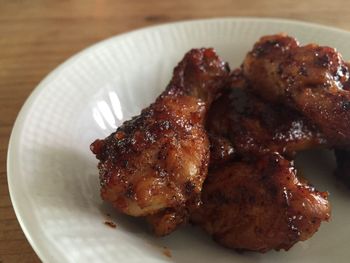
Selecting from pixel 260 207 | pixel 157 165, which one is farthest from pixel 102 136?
pixel 260 207

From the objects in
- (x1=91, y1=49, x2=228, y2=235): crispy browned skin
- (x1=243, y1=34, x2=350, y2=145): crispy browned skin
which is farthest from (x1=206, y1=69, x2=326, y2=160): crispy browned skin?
(x1=91, y1=49, x2=228, y2=235): crispy browned skin

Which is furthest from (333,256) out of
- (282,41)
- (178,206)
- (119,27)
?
(119,27)

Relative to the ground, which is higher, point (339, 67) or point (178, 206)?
point (339, 67)

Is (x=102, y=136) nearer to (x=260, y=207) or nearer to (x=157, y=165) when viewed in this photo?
(x=157, y=165)

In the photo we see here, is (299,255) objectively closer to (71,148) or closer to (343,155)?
(343,155)

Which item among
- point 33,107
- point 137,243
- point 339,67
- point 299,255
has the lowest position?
point 299,255

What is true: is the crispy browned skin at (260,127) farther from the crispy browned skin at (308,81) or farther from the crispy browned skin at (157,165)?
the crispy browned skin at (157,165)

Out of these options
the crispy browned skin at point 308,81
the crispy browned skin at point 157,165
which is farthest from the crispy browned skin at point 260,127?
the crispy browned skin at point 157,165
